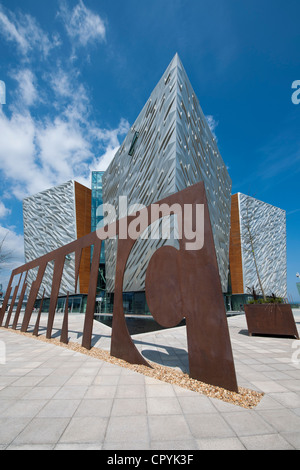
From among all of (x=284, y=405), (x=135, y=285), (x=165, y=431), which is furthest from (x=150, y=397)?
(x=135, y=285)

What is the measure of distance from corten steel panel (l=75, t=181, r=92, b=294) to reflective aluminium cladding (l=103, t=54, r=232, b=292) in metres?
3.81

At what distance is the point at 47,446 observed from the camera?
2008mm

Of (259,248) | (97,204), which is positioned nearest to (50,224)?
(97,204)

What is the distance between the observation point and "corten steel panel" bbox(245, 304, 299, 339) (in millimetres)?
7391

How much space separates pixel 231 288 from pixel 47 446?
33.1 meters

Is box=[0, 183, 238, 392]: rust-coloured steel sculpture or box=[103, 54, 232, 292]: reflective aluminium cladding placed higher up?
box=[103, 54, 232, 292]: reflective aluminium cladding

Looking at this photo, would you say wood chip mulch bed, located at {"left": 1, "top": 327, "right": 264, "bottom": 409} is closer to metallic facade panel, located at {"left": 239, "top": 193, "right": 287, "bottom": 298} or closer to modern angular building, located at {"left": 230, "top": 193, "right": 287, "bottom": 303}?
modern angular building, located at {"left": 230, "top": 193, "right": 287, "bottom": 303}

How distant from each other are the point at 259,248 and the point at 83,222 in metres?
30.0

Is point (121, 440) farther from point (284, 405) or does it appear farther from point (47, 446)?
point (284, 405)

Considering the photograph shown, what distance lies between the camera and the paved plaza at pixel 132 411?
2.07 m

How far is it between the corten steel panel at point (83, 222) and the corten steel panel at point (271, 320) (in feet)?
83.3

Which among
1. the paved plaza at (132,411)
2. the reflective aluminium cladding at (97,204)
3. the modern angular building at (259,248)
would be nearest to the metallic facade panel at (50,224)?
the reflective aluminium cladding at (97,204)

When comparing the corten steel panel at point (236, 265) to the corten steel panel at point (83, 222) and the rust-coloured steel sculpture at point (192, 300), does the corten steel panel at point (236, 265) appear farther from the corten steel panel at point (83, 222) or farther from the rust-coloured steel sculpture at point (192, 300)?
the rust-coloured steel sculpture at point (192, 300)

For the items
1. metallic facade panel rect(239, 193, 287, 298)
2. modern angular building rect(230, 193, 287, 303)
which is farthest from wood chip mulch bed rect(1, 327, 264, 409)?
metallic facade panel rect(239, 193, 287, 298)
